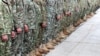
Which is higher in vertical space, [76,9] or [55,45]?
[76,9]

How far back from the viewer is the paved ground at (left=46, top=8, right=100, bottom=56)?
6.03m

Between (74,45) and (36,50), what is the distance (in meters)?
1.12

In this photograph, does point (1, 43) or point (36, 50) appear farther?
point (36, 50)

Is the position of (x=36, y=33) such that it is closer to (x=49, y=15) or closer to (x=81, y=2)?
(x=49, y=15)

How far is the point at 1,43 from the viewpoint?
425 cm

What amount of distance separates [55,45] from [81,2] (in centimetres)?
294

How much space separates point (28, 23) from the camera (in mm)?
4980

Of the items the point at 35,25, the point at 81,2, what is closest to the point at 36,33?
the point at 35,25

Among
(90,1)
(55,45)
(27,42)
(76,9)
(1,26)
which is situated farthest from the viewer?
(90,1)

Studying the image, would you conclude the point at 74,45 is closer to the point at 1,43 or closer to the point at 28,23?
the point at 28,23

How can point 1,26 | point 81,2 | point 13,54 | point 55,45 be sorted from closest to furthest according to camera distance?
point 1,26, point 13,54, point 55,45, point 81,2

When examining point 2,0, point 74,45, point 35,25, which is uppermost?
point 2,0

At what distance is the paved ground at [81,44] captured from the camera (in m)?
6.03

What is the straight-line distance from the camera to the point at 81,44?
6805 mm
